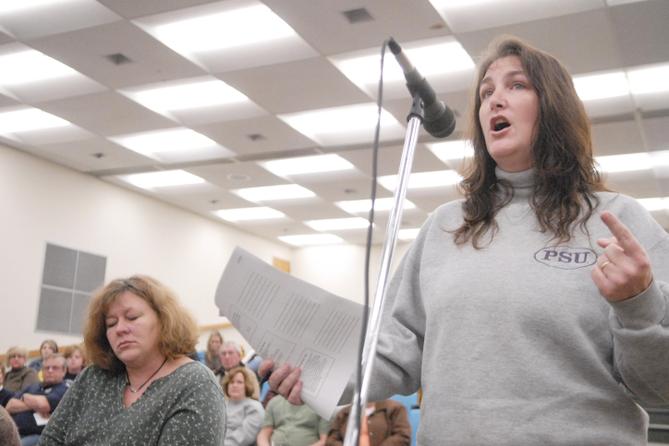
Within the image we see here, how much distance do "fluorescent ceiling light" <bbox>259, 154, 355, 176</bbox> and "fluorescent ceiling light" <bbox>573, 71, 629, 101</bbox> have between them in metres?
2.80

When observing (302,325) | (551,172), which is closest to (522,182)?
(551,172)

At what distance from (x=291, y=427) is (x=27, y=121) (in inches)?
187

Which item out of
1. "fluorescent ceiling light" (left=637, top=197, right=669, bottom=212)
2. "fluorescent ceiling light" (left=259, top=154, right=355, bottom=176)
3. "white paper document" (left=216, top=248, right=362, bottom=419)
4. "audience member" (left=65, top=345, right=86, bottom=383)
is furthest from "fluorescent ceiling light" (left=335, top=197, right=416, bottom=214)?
"white paper document" (left=216, top=248, right=362, bottom=419)

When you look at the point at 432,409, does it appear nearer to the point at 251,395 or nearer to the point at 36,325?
the point at 251,395

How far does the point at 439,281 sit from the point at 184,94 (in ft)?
18.6

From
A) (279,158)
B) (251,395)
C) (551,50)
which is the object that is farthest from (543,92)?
(279,158)

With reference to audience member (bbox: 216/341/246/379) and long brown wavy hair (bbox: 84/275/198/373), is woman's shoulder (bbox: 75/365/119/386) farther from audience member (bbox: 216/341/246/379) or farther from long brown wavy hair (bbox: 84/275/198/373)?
audience member (bbox: 216/341/246/379)

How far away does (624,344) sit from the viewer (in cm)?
94

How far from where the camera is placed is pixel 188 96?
6.48m

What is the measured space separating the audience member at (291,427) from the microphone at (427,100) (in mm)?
3052

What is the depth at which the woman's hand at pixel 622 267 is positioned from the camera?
0.88 meters

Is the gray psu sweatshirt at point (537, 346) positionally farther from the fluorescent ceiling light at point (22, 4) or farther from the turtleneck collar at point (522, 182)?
the fluorescent ceiling light at point (22, 4)

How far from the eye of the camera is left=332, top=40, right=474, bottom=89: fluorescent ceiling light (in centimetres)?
543

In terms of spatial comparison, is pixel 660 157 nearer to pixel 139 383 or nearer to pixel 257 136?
pixel 257 136
